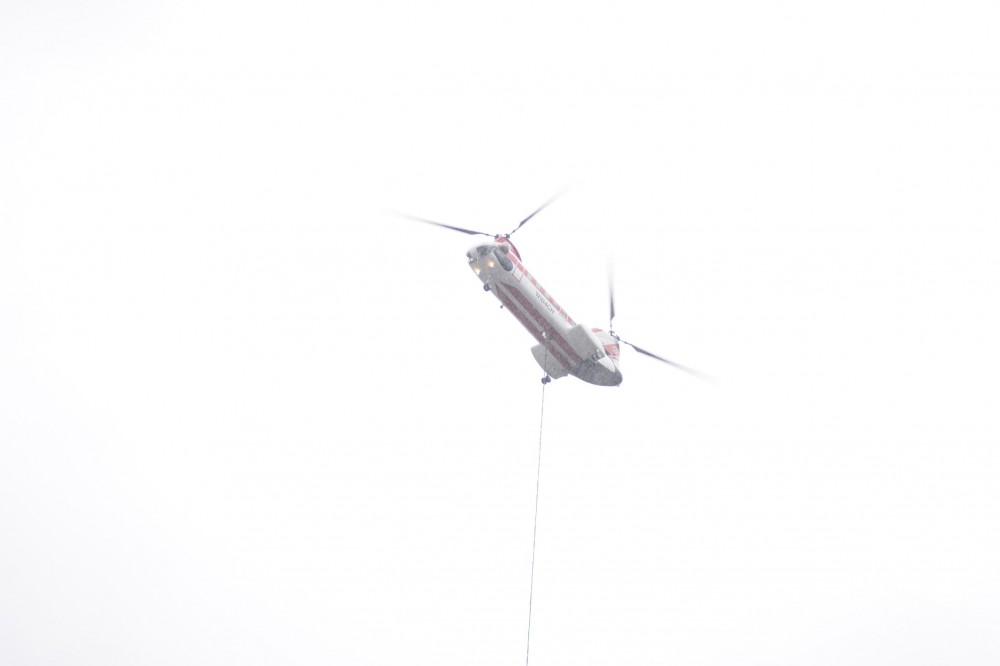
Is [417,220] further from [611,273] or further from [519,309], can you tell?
[611,273]

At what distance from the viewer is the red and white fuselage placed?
5691cm

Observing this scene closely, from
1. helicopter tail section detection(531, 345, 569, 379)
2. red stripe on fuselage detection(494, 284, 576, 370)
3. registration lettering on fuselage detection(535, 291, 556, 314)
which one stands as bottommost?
helicopter tail section detection(531, 345, 569, 379)

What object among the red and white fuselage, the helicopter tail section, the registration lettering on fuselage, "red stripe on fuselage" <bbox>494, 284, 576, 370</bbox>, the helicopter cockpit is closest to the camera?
the helicopter cockpit

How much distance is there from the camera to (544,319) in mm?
59688

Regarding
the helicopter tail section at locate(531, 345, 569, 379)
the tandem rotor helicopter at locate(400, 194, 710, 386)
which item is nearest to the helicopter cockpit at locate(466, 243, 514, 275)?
the tandem rotor helicopter at locate(400, 194, 710, 386)

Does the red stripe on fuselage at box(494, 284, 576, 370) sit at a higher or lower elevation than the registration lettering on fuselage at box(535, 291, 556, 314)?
lower

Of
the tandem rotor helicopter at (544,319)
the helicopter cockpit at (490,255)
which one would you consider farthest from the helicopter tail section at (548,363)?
the helicopter cockpit at (490,255)

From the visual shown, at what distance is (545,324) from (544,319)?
447mm

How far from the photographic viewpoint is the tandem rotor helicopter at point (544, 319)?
56938 millimetres

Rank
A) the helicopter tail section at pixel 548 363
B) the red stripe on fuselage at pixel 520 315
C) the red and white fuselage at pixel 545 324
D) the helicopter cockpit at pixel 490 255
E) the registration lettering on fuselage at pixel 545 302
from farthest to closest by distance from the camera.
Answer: the helicopter tail section at pixel 548 363 → the registration lettering on fuselage at pixel 545 302 → the red stripe on fuselage at pixel 520 315 → the red and white fuselage at pixel 545 324 → the helicopter cockpit at pixel 490 255

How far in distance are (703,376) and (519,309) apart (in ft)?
61.4

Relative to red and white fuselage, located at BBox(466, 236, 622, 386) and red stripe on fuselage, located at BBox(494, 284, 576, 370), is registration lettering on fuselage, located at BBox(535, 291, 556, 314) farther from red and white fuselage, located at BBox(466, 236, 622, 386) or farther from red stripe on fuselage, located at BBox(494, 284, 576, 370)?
red stripe on fuselage, located at BBox(494, 284, 576, 370)

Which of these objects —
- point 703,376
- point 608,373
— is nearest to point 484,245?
point 608,373

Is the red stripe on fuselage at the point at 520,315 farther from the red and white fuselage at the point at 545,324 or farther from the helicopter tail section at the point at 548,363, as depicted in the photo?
the helicopter tail section at the point at 548,363
